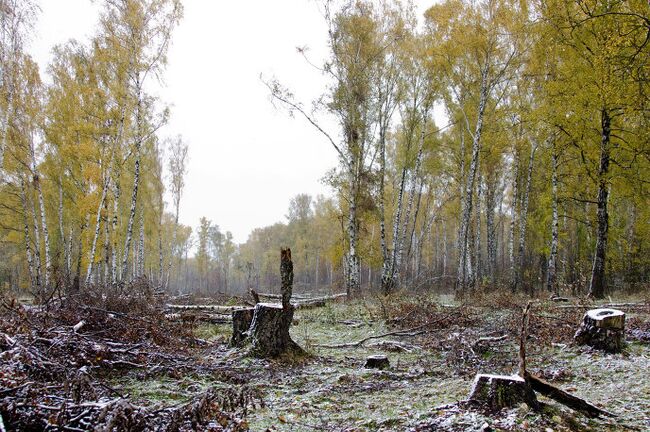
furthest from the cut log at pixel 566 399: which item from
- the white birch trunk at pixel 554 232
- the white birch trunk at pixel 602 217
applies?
the white birch trunk at pixel 554 232

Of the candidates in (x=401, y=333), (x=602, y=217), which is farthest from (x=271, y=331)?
(x=602, y=217)

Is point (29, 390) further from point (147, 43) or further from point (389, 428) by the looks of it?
point (147, 43)

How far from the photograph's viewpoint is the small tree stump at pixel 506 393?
12.2 ft

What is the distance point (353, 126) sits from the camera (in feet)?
61.1

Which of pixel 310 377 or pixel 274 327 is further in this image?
pixel 274 327

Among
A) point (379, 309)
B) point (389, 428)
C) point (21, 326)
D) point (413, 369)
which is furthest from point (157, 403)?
point (379, 309)

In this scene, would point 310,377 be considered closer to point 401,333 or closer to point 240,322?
point 240,322

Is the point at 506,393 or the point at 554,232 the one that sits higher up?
the point at 554,232

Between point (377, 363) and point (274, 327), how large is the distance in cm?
192

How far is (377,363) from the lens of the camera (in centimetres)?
659

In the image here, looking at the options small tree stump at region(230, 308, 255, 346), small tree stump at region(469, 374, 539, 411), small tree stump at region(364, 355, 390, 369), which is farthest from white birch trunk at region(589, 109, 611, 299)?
small tree stump at region(469, 374, 539, 411)

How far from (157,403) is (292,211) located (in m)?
55.7

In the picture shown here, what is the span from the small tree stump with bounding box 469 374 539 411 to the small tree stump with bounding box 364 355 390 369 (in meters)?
2.81

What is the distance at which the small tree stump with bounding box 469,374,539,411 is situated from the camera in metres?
3.71
